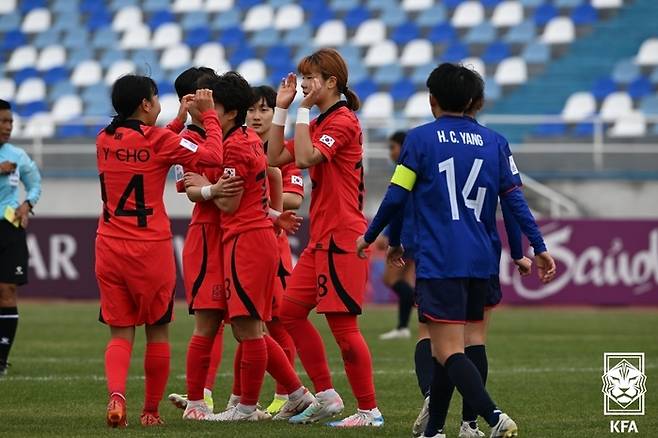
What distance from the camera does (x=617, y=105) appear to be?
24172 mm

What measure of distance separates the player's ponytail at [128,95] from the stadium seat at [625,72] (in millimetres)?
18309

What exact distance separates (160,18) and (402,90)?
5.92 metres

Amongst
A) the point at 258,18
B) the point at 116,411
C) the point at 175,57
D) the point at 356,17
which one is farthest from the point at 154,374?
the point at 258,18

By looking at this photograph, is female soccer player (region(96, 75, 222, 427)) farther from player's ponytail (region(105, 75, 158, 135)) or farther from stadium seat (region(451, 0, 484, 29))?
stadium seat (region(451, 0, 484, 29))

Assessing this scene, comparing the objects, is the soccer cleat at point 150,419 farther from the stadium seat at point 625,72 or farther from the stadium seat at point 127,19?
the stadium seat at point 127,19

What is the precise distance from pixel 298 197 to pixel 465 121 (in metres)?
2.26

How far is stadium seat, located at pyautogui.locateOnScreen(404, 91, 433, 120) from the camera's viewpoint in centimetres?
2464

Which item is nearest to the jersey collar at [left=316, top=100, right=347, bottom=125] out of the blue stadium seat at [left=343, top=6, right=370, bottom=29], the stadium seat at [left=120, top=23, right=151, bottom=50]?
the blue stadium seat at [left=343, top=6, right=370, bottom=29]

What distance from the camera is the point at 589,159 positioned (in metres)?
22.2

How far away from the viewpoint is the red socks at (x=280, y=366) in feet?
26.4

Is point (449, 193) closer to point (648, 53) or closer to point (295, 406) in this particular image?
point (295, 406)

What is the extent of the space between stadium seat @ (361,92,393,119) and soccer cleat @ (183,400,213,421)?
17.0m

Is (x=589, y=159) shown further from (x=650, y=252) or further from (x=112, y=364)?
(x=112, y=364)

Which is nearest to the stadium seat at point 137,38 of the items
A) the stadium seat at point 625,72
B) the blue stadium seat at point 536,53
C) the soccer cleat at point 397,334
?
the blue stadium seat at point 536,53
